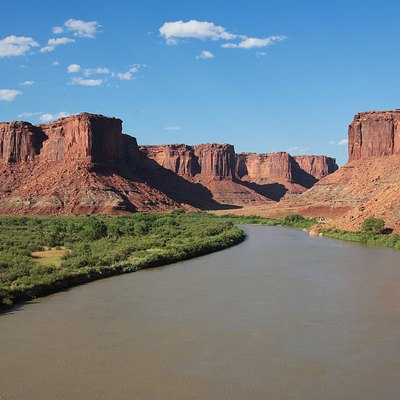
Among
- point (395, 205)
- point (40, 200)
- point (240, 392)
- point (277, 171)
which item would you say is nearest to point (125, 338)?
point (240, 392)

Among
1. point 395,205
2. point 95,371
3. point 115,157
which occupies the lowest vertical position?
point 95,371

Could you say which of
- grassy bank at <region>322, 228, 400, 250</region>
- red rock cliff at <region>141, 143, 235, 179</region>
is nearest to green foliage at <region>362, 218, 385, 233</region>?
grassy bank at <region>322, 228, 400, 250</region>

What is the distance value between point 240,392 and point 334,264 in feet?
57.7

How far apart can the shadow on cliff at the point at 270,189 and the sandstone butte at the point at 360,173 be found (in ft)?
160

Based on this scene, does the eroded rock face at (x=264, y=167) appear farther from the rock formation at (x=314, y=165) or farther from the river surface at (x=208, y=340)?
the river surface at (x=208, y=340)

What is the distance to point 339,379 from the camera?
10.2m

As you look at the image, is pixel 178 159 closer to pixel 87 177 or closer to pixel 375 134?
pixel 87 177

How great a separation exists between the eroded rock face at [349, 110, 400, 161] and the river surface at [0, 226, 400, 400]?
71383 mm

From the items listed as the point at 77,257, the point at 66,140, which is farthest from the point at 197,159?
the point at 77,257

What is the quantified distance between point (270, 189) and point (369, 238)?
111 metres

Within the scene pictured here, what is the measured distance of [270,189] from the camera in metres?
148

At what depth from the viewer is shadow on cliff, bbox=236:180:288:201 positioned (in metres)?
143

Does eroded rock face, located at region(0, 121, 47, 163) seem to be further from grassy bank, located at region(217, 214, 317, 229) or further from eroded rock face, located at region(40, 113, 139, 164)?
grassy bank, located at region(217, 214, 317, 229)

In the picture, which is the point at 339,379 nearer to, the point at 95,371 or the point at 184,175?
the point at 95,371
